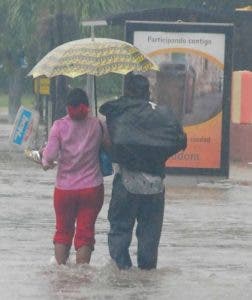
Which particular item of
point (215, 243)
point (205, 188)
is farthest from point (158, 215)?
point (205, 188)

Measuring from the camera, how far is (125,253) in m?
11.8

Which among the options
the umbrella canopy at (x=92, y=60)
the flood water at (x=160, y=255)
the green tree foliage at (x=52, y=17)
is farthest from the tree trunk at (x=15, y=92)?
the umbrella canopy at (x=92, y=60)

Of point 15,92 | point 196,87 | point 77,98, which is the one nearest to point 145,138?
point 77,98

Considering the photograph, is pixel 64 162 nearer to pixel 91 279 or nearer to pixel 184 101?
pixel 91 279

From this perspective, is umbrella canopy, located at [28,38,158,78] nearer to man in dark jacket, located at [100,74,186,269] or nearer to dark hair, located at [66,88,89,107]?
dark hair, located at [66,88,89,107]

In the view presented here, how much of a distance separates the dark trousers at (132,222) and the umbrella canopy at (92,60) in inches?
45.7

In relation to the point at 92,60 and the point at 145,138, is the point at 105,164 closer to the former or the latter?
the point at 145,138

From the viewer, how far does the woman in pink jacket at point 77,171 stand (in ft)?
38.8

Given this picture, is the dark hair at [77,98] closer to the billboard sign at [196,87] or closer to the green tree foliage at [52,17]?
the billboard sign at [196,87]

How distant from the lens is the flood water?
11.0m

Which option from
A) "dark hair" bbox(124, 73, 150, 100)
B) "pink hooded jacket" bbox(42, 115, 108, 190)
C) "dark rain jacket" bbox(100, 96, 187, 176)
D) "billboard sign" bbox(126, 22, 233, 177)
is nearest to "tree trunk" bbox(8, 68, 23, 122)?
"billboard sign" bbox(126, 22, 233, 177)

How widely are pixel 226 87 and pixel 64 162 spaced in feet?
33.2

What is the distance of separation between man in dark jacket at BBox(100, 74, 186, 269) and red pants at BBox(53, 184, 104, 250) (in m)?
0.15

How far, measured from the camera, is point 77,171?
1184 centimetres
